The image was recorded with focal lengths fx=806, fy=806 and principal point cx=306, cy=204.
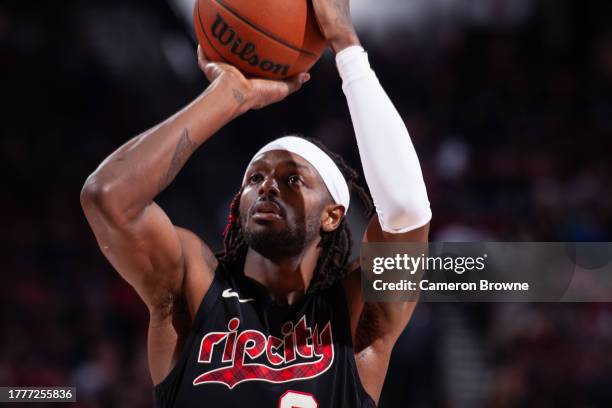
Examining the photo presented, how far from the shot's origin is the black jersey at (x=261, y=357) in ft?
7.86

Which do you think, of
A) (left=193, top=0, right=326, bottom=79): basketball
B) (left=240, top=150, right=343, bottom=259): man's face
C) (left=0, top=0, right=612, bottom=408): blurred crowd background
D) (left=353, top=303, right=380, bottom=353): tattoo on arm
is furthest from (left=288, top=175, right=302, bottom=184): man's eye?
(left=0, top=0, right=612, bottom=408): blurred crowd background

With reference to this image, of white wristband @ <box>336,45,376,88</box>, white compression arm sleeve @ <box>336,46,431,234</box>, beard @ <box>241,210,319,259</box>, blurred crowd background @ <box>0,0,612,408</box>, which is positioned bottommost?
beard @ <box>241,210,319,259</box>

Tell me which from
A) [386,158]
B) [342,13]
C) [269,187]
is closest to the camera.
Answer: [386,158]

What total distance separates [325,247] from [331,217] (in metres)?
0.16

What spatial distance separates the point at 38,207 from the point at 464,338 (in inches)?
164

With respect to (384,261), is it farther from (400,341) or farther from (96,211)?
(400,341)

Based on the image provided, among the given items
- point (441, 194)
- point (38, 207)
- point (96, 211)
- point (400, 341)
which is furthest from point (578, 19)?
point (96, 211)

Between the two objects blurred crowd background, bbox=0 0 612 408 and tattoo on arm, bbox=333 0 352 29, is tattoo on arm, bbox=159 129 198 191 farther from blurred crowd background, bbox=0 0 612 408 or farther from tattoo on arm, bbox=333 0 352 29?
blurred crowd background, bbox=0 0 612 408

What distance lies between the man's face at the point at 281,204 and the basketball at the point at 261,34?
12.3 inches

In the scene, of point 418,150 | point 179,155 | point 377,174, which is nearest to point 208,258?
point 179,155

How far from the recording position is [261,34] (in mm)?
2412

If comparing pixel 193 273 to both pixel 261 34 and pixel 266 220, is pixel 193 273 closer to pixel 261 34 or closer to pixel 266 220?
pixel 266 220

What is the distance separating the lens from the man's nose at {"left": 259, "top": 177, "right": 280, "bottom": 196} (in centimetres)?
258

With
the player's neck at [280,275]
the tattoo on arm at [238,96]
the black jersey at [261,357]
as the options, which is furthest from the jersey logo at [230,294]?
the tattoo on arm at [238,96]
